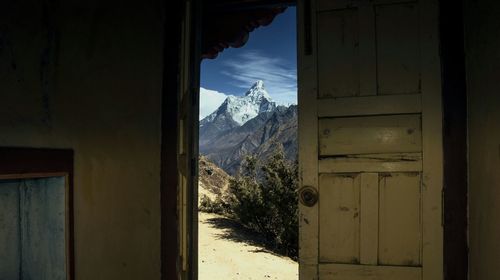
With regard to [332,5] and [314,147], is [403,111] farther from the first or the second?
[332,5]

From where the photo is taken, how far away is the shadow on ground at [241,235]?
10.9 meters

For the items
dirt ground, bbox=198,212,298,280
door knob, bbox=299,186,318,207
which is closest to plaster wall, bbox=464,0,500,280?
door knob, bbox=299,186,318,207

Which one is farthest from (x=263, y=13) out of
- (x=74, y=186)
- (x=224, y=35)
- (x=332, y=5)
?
(x=74, y=186)

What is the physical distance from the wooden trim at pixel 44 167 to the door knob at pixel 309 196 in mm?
1542

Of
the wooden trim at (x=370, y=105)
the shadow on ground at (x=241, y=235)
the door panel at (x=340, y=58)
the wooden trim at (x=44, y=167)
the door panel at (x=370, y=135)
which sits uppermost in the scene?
the door panel at (x=340, y=58)

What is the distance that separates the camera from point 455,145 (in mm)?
2412

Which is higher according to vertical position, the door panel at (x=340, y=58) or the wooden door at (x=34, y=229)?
the door panel at (x=340, y=58)

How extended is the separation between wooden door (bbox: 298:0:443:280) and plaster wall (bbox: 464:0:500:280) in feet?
1.01

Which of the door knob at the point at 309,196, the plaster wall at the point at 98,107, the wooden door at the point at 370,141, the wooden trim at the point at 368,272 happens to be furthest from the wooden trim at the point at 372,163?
the plaster wall at the point at 98,107

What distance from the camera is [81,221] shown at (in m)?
2.52

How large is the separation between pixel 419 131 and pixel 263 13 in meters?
2.15

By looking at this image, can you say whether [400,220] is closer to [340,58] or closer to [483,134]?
[483,134]

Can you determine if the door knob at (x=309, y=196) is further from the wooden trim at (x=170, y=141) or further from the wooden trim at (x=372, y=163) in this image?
the wooden trim at (x=170, y=141)

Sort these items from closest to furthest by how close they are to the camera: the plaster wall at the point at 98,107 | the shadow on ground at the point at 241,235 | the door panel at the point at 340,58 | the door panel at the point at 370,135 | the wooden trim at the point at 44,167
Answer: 1. the wooden trim at the point at 44,167
2. the plaster wall at the point at 98,107
3. the door panel at the point at 370,135
4. the door panel at the point at 340,58
5. the shadow on ground at the point at 241,235
